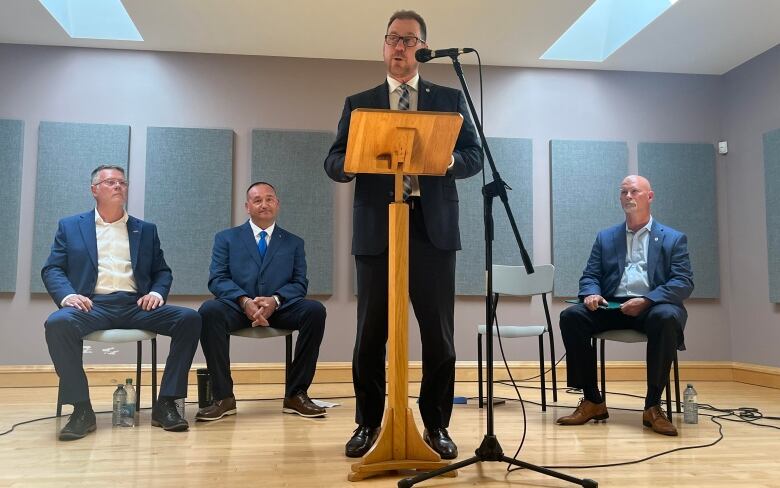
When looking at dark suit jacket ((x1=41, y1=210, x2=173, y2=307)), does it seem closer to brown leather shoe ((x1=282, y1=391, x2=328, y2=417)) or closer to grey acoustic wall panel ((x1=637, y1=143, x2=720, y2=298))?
brown leather shoe ((x1=282, y1=391, x2=328, y2=417))

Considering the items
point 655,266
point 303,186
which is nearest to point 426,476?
point 655,266

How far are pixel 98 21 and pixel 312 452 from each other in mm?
4099

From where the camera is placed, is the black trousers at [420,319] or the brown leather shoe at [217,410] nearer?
the black trousers at [420,319]

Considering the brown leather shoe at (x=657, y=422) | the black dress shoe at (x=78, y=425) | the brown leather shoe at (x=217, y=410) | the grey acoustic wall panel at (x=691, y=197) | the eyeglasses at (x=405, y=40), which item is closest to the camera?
the eyeglasses at (x=405, y=40)

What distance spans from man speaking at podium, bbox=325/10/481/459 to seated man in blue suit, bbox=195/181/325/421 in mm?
1289

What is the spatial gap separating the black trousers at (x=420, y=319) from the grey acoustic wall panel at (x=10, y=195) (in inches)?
149

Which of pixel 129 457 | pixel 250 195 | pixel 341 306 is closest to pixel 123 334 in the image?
pixel 129 457

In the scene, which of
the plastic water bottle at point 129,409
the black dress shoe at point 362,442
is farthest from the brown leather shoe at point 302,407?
the black dress shoe at point 362,442

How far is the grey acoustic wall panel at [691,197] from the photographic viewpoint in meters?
5.44

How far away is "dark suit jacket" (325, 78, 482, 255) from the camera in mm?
2287

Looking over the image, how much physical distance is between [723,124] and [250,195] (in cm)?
429

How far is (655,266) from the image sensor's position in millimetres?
3576

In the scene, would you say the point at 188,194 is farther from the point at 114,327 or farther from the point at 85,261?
the point at 114,327

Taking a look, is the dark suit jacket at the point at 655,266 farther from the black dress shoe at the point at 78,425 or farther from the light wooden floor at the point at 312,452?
the black dress shoe at the point at 78,425
